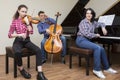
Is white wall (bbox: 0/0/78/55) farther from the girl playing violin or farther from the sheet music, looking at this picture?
the sheet music

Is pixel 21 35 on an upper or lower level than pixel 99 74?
upper

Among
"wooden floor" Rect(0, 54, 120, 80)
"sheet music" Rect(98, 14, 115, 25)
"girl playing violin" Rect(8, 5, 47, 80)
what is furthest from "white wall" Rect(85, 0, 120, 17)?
"girl playing violin" Rect(8, 5, 47, 80)

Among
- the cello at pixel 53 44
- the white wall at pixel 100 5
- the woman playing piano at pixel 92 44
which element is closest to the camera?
the woman playing piano at pixel 92 44

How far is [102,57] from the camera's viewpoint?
3256mm

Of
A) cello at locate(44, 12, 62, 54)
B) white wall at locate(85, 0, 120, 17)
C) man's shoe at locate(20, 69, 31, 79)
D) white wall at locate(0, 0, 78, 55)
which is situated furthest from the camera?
white wall at locate(85, 0, 120, 17)

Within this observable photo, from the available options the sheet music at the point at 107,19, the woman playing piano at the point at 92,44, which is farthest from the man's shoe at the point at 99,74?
the sheet music at the point at 107,19

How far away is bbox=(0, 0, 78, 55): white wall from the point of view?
506cm

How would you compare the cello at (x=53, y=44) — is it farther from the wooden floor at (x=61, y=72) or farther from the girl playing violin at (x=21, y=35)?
the girl playing violin at (x=21, y=35)

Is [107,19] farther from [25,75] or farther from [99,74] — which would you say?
[25,75]

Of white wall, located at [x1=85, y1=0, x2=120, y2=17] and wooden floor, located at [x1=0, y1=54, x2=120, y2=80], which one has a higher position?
white wall, located at [x1=85, y1=0, x2=120, y2=17]

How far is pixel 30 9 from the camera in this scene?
5449mm

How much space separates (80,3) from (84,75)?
242 centimetres

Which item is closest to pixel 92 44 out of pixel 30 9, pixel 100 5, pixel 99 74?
pixel 99 74

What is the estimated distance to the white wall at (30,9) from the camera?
506cm
